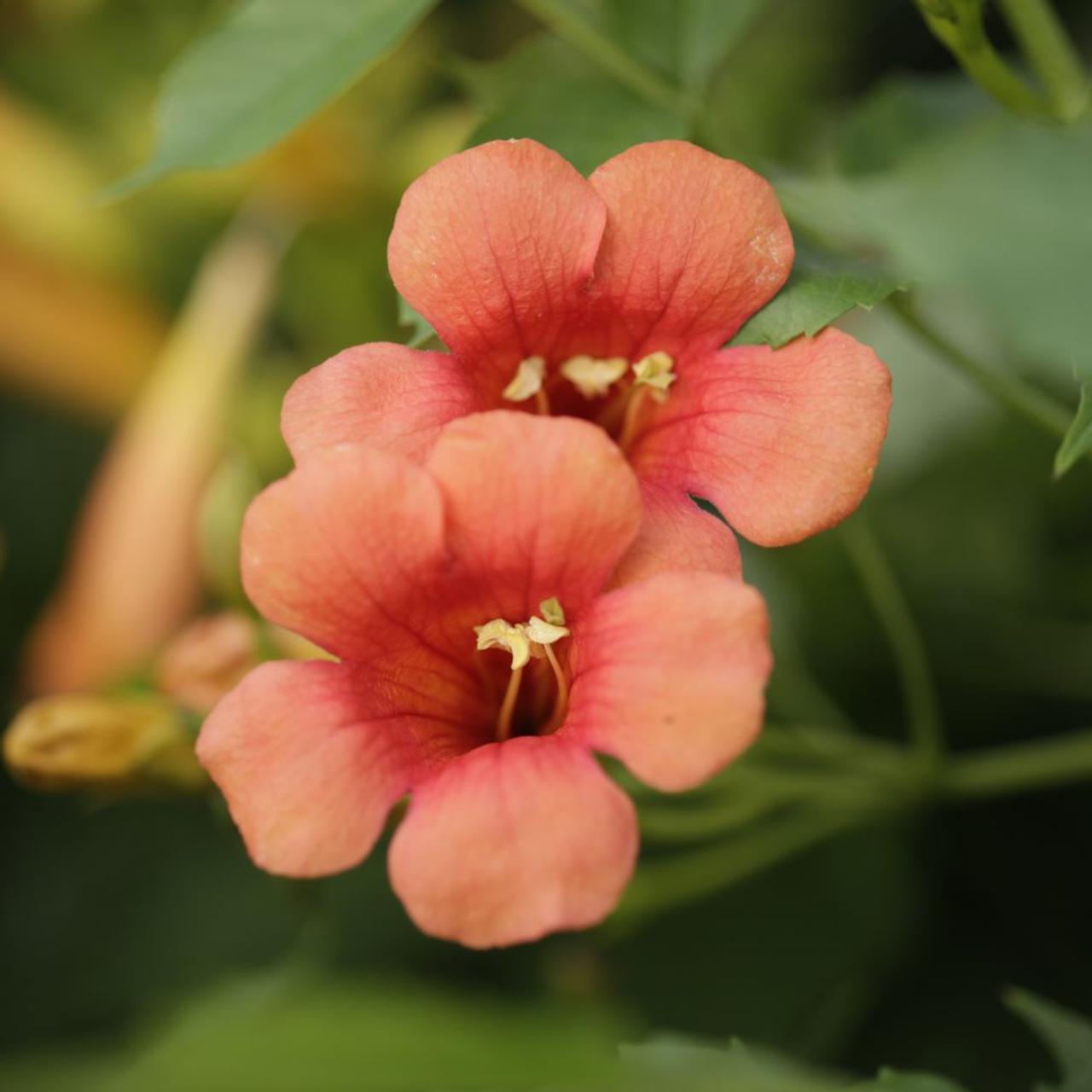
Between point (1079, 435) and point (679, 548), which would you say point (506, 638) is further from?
point (1079, 435)

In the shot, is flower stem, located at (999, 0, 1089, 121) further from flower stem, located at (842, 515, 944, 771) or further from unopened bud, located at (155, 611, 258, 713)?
unopened bud, located at (155, 611, 258, 713)

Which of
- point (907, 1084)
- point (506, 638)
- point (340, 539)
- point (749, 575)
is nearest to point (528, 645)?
point (506, 638)

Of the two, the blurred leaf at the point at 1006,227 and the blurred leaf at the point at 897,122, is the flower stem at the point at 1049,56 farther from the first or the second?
the blurred leaf at the point at 1006,227

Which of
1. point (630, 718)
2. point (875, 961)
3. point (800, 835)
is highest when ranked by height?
point (630, 718)

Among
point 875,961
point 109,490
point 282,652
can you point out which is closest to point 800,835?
point 875,961

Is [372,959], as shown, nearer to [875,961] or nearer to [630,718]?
[875,961]

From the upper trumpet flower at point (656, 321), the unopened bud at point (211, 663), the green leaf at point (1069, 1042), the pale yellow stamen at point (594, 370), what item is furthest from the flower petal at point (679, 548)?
the unopened bud at point (211, 663)
